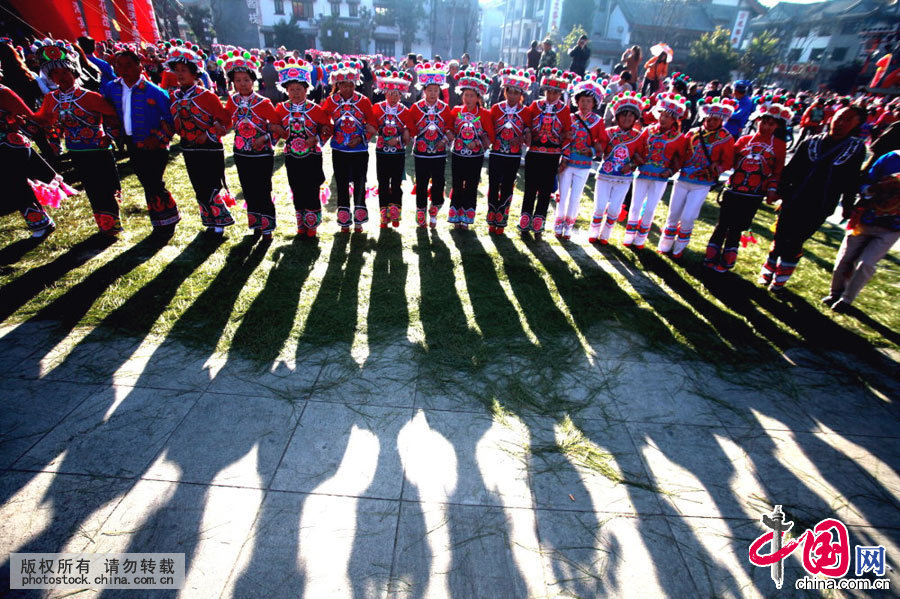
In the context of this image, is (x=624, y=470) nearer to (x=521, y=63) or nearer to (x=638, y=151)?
(x=638, y=151)

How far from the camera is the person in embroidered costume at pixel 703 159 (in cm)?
537

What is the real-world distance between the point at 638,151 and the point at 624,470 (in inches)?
177

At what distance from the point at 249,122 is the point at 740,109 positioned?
33.7 ft

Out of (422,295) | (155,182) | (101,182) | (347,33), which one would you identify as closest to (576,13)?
(347,33)

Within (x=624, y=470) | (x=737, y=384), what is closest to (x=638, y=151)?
(x=737, y=384)

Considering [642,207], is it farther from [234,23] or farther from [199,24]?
[234,23]

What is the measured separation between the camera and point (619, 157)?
593 cm

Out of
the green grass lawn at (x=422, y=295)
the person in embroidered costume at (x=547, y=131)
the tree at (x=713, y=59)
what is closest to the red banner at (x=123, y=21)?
the green grass lawn at (x=422, y=295)

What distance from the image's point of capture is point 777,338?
477cm

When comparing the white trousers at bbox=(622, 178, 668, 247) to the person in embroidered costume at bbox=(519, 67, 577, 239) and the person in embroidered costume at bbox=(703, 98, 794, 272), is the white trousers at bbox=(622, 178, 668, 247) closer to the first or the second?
the person in embroidered costume at bbox=(703, 98, 794, 272)

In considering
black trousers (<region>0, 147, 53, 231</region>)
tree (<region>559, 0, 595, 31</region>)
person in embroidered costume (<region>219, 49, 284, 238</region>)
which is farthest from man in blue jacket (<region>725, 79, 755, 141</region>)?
tree (<region>559, 0, 595, 31</region>)

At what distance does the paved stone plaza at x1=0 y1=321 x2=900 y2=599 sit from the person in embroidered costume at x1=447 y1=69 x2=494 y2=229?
10.5 ft

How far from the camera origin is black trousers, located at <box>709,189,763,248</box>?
5.41 m

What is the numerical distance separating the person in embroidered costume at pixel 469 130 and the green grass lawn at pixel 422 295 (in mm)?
993
